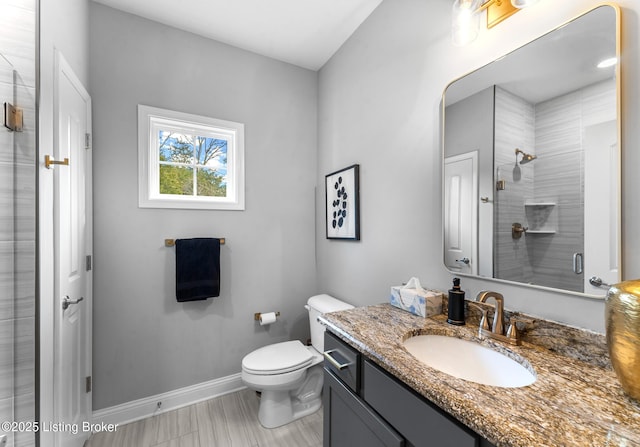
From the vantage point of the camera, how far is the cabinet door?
831 millimetres

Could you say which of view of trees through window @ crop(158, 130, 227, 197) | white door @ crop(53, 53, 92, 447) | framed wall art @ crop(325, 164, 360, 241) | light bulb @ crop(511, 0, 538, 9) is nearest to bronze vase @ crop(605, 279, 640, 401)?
light bulb @ crop(511, 0, 538, 9)

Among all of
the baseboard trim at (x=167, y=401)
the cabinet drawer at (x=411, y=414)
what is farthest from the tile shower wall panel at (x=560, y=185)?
the baseboard trim at (x=167, y=401)

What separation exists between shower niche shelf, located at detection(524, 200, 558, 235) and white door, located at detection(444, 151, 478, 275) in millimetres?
204

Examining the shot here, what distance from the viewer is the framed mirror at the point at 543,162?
805mm

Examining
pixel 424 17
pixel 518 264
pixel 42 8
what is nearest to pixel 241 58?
pixel 42 8

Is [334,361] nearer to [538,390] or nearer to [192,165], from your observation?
[538,390]

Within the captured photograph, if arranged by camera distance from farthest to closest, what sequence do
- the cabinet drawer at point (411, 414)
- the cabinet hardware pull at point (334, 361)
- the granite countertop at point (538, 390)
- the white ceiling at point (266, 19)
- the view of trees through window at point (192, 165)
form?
1. the view of trees through window at point (192, 165)
2. the white ceiling at point (266, 19)
3. the cabinet hardware pull at point (334, 361)
4. the cabinet drawer at point (411, 414)
5. the granite countertop at point (538, 390)

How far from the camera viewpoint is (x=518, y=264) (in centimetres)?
101

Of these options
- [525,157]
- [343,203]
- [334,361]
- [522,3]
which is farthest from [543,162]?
[343,203]

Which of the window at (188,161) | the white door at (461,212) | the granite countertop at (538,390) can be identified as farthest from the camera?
the window at (188,161)

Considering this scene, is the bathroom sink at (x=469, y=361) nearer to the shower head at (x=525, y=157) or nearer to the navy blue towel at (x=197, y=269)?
the shower head at (x=525, y=157)

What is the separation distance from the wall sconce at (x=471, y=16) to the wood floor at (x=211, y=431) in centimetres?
226

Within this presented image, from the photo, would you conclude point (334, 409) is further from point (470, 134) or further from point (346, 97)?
point (346, 97)

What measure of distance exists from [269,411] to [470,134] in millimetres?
1971
